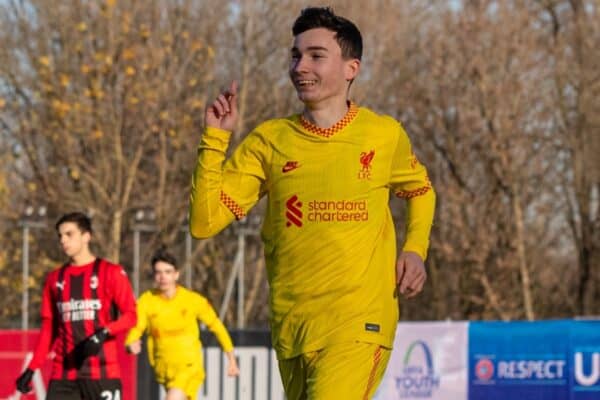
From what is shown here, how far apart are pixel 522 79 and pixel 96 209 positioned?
1020 centimetres

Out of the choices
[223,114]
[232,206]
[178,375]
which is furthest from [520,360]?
[223,114]

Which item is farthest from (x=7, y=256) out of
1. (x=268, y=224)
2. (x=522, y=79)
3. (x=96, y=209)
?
(x=268, y=224)

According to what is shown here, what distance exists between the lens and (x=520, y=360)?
58.9ft

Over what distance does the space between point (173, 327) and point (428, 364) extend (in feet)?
10.4

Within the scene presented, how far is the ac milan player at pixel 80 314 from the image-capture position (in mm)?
12742

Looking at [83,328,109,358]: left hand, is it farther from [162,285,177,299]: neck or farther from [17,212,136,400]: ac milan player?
[162,285,177,299]: neck

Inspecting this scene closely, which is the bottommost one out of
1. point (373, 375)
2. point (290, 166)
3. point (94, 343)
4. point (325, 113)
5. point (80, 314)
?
point (373, 375)

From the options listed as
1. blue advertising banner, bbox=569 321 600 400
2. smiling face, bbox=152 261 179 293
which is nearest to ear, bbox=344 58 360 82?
smiling face, bbox=152 261 179 293

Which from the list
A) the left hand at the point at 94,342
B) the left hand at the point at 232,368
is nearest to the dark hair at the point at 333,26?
the left hand at the point at 94,342

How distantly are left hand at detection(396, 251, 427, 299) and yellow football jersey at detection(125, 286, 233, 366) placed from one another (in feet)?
31.7

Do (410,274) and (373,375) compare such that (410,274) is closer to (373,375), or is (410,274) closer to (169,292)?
(373,375)

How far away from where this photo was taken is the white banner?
1847cm

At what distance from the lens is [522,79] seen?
39.3m

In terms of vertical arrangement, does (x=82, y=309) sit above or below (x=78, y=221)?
below
